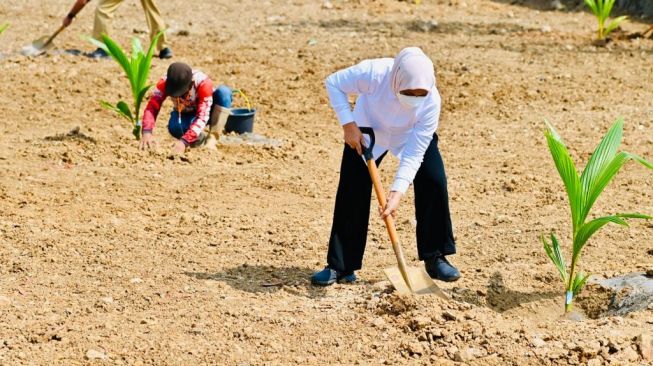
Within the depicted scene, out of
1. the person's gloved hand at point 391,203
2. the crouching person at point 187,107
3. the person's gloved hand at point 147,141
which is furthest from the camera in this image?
the person's gloved hand at point 147,141

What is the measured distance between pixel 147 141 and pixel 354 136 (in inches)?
115

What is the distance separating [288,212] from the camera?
628 centimetres

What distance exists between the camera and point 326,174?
7121mm

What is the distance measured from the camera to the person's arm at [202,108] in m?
6.96

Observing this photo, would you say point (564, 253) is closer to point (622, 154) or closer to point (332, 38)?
point (622, 154)

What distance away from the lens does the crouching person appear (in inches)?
262

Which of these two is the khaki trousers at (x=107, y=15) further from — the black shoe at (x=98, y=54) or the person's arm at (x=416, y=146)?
the person's arm at (x=416, y=146)

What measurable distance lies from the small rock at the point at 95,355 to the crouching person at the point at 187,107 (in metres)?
2.73

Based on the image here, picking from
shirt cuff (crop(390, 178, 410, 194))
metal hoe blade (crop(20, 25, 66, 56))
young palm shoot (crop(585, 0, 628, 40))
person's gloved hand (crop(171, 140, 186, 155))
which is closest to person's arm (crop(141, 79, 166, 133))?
person's gloved hand (crop(171, 140, 186, 155))

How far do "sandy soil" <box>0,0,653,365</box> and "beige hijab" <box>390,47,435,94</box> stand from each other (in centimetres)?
94

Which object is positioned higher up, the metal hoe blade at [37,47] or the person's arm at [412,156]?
the person's arm at [412,156]

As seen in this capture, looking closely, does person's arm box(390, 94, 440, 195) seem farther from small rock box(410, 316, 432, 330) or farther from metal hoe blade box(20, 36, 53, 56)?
metal hoe blade box(20, 36, 53, 56)

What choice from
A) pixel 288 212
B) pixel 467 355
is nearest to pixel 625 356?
pixel 467 355

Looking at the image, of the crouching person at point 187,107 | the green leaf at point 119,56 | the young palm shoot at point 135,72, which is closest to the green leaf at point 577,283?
the crouching person at point 187,107
